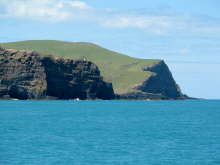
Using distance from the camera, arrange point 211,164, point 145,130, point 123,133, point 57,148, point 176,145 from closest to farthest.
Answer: point 211,164
point 57,148
point 176,145
point 123,133
point 145,130

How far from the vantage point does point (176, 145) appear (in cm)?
7269

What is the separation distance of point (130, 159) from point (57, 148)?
398 inches

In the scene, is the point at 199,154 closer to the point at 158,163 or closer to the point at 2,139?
the point at 158,163

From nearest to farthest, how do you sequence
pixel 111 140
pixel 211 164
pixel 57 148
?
pixel 211 164 → pixel 57 148 → pixel 111 140

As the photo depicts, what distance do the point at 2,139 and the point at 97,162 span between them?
21.4m

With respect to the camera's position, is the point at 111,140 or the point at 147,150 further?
the point at 111,140

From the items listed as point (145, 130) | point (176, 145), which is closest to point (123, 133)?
point (145, 130)

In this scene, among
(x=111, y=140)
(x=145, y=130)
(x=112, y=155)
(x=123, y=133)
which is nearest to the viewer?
(x=112, y=155)

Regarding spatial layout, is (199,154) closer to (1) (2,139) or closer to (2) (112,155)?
(2) (112,155)

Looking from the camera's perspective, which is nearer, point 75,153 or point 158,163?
point 158,163

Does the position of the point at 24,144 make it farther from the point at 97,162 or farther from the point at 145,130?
the point at 145,130

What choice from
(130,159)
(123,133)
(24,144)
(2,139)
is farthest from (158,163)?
(123,133)

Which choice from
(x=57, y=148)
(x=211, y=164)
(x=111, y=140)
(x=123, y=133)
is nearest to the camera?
(x=211, y=164)

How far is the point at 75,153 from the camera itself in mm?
63375
